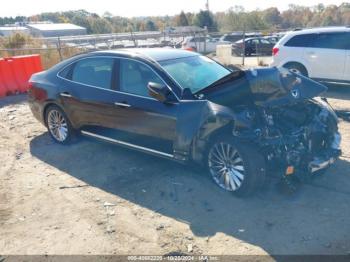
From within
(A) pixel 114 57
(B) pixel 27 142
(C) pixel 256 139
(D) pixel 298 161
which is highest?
(A) pixel 114 57

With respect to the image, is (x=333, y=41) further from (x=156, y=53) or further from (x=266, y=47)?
(x=266, y=47)

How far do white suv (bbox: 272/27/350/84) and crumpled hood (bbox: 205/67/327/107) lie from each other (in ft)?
18.9

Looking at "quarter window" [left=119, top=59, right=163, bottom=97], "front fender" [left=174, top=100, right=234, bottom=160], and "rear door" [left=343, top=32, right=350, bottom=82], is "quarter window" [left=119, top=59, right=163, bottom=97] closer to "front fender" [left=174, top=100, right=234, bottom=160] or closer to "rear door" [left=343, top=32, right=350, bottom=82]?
"front fender" [left=174, top=100, right=234, bottom=160]

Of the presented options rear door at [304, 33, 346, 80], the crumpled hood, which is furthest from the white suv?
the crumpled hood

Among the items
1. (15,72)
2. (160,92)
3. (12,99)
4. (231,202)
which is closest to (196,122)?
(160,92)

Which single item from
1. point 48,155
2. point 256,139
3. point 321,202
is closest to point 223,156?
point 256,139

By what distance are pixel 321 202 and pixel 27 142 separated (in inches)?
205

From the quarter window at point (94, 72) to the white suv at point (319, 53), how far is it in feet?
20.0

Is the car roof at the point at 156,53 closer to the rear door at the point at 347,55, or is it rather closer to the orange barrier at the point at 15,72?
the rear door at the point at 347,55

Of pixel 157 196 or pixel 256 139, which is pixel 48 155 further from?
pixel 256 139

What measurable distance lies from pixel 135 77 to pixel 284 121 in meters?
2.04

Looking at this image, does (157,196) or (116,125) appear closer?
(157,196)

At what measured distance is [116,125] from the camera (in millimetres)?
5395

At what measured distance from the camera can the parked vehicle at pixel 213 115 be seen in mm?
4203
